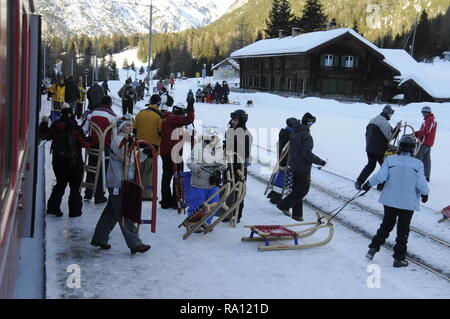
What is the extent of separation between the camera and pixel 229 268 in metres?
6.00

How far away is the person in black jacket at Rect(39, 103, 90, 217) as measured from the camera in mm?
7316

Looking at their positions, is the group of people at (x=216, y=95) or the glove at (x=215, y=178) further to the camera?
the group of people at (x=216, y=95)

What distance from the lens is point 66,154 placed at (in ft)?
23.9

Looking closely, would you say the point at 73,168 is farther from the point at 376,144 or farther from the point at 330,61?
the point at 330,61

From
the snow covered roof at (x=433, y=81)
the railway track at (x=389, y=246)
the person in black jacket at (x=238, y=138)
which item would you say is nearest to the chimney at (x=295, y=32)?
the snow covered roof at (x=433, y=81)

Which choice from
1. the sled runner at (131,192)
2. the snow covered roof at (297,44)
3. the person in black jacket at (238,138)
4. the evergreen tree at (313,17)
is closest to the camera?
the sled runner at (131,192)

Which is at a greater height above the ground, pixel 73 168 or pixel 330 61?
pixel 330 61

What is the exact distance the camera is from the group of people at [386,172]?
243 inches

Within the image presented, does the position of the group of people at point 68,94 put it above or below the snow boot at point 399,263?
above

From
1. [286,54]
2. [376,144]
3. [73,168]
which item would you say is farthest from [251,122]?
[286,54]

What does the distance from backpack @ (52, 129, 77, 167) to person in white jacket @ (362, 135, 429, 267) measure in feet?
13.2

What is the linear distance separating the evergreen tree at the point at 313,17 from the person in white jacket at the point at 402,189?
245 ft

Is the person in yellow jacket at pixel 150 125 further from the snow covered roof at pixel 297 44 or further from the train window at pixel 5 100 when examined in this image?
the snow covered roof at pixel 297 44
